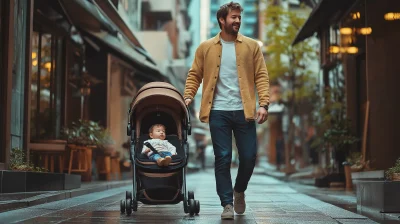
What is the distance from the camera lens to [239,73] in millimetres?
8625

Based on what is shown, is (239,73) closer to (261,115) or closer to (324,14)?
(261,115)

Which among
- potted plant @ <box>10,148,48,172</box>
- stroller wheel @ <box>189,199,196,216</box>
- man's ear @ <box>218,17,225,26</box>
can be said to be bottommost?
stroller wheel @ <box>189,199,196,216</box>

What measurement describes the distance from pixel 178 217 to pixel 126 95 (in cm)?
2064

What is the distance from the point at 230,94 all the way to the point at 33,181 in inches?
178

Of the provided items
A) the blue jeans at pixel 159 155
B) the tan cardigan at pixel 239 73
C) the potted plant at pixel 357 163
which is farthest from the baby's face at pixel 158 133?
the potted plant at pixel 357 163

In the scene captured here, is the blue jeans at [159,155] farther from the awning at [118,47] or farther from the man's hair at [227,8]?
the awning at [118,47]

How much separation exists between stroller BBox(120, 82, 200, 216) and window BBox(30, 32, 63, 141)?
8.01 m

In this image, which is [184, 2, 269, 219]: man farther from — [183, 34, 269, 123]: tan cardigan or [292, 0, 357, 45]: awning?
[292, 0, 357, 45]: awning

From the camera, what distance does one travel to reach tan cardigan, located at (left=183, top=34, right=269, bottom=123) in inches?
336

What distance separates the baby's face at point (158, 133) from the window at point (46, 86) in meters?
8.10

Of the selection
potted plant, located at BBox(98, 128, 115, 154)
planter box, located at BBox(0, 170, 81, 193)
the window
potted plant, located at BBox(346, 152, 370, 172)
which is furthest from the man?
potted plant, located at BBox(98, 128, 115, 154)

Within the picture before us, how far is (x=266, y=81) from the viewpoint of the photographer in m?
8.79

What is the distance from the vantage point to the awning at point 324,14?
18.4m

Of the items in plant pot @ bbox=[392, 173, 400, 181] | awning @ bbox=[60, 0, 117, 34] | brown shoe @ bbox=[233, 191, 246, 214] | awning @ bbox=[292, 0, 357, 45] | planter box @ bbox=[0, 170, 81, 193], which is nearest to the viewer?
brown shoe @ bbox=[233, 191, 246, 214]
